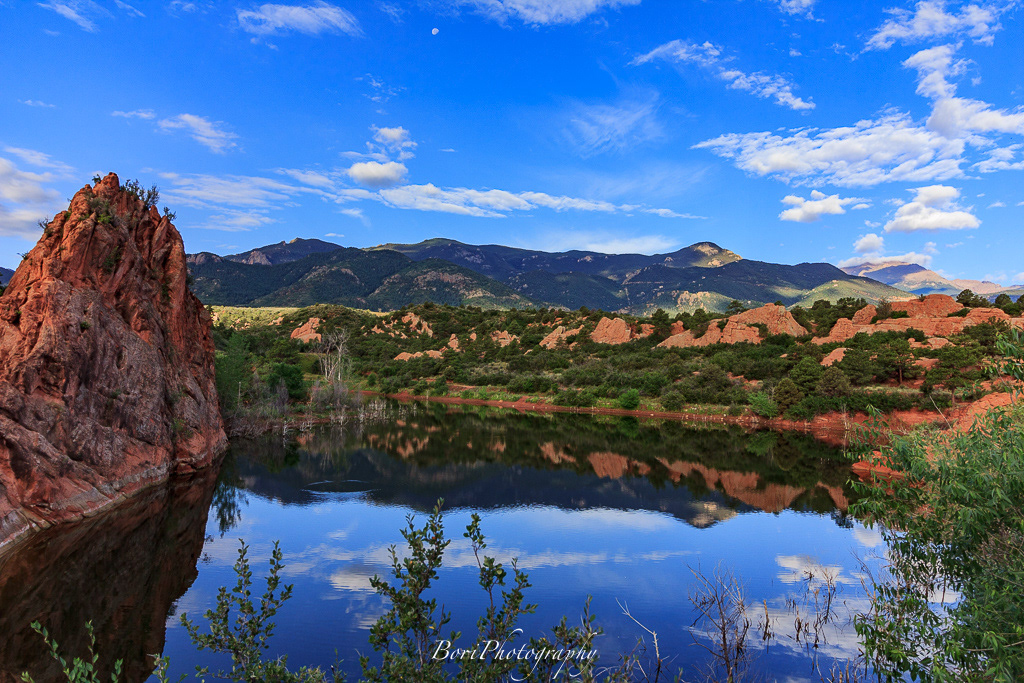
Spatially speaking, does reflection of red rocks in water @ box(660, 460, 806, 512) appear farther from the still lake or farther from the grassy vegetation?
the grassy vegetation

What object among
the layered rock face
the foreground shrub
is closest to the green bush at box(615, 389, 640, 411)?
the layered rock face

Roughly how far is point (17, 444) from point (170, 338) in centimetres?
1332

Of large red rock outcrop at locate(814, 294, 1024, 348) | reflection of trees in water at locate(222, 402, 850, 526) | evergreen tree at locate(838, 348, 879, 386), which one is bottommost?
reflection of trees in water at locate(222, 402, 850, 526)

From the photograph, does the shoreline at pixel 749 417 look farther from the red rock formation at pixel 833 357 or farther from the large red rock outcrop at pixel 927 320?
the large red rock outcrop at pixel 927 320

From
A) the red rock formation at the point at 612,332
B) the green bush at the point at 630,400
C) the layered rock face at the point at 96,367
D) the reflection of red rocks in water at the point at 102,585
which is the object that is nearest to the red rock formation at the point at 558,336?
the red rock formation at the point at 612,332

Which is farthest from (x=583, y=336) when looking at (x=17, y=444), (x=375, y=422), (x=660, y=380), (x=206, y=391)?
(x=17, y=444)

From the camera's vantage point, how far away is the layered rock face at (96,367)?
16984 millimetres

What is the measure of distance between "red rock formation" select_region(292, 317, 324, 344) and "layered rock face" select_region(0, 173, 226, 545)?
6615cm

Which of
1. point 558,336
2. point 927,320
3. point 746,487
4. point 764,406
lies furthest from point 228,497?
point 927,320

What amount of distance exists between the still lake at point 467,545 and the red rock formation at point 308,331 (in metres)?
58.5

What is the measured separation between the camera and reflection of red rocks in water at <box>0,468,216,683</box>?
11435mm

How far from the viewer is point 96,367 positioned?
2097 centimetres

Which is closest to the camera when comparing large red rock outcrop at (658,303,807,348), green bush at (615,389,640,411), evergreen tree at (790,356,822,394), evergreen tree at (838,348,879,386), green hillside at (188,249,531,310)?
evergreen tree at (790,356,822,394)

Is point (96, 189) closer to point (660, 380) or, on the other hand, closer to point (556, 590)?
point (556, 590)
